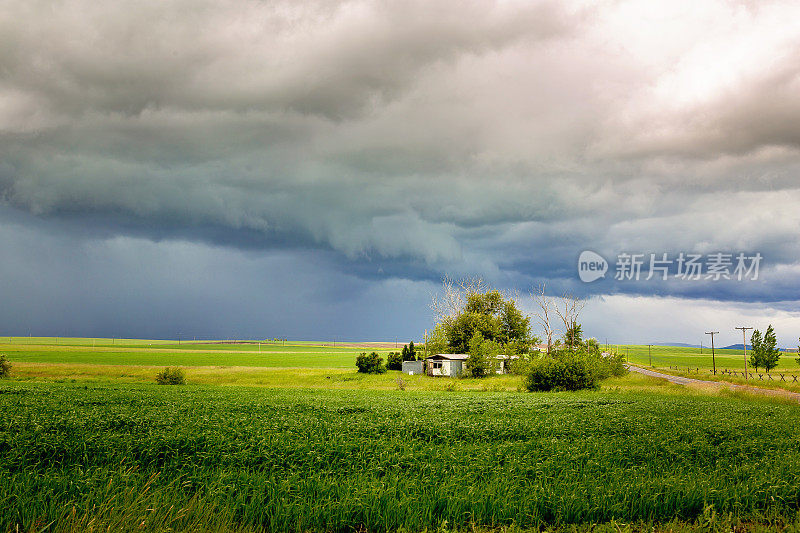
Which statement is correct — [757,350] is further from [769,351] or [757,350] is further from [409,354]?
[409,354]

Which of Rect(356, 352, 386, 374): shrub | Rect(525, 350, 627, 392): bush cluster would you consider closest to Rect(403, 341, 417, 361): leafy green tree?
Rect(356, 352, 386, 374): shrub

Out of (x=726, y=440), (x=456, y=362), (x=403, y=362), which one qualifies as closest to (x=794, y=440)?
(x=726, y=440)

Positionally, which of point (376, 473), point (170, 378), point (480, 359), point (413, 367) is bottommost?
point (413, 367)

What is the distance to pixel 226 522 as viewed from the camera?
7.61 meters

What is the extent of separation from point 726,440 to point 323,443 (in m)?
13.7

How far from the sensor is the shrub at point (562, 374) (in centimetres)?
5044

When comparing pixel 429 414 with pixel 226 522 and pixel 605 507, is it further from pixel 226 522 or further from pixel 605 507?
pixel 226 522

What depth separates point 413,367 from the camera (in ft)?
299

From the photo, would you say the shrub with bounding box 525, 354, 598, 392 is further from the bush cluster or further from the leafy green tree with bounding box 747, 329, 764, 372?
the leafy green tree with bounding box 747, 329, 764, 372

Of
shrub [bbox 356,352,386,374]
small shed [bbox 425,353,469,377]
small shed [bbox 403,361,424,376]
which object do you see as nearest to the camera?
small shed [bbox 425,353,469,377]

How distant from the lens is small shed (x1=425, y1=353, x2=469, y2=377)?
8419cm

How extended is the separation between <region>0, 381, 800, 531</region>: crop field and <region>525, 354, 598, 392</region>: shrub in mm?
32217

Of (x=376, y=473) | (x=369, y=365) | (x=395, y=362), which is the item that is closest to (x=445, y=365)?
(x=369, y=365)

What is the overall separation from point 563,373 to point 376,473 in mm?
44137
